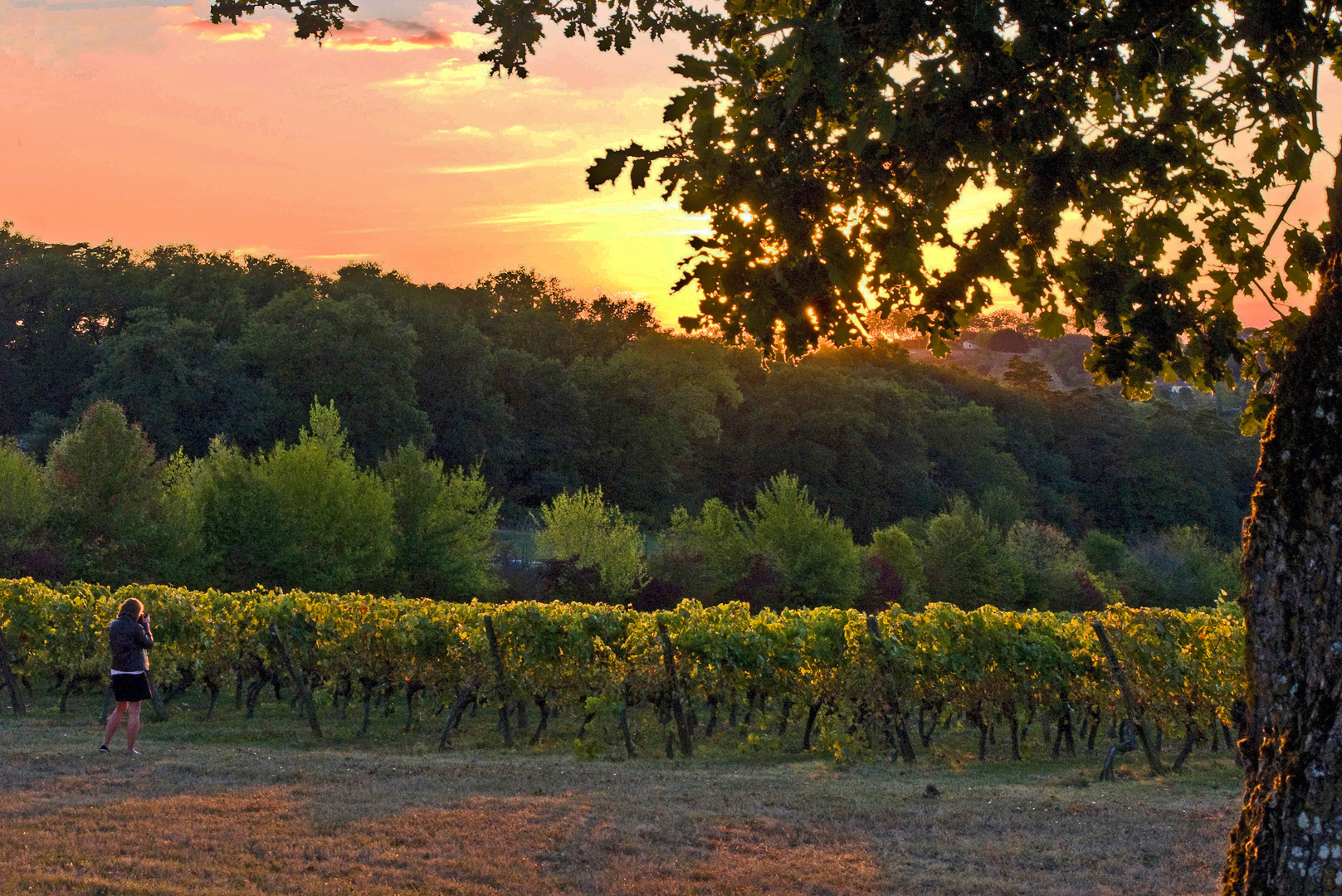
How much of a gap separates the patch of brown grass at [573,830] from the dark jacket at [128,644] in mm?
871

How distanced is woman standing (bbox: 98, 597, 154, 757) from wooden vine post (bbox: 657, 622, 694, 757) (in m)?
5.46

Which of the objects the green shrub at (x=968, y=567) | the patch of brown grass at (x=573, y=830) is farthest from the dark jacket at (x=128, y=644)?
the green shrub at (x=968, y=567)

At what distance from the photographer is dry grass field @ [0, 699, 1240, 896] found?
22.7 ft

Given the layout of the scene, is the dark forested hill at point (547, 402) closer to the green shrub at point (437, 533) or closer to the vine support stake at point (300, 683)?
the green shrub at point (437, 533)

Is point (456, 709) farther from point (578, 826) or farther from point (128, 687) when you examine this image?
point (578, 826)

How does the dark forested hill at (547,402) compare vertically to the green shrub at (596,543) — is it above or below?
above

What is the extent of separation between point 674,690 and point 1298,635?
31.9ft

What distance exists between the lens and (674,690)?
13.5 metres

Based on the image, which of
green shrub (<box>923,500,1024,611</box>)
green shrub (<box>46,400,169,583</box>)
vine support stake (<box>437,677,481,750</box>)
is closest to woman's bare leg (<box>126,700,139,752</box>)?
vine support stake (<box>437,677,481,750</box>)

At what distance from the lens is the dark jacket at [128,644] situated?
11.5 m

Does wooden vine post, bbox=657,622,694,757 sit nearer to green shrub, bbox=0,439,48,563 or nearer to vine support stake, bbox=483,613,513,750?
vine support stake, bbox=483,613,513,750

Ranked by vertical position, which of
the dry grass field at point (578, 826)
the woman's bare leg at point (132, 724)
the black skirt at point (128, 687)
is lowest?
the dry grass field at point (578, 826)

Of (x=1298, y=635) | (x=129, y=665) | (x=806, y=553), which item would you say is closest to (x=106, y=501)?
(x=129, y=665)

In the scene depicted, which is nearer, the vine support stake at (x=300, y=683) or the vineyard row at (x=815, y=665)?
the vineyard row at (x=815, y=665)
